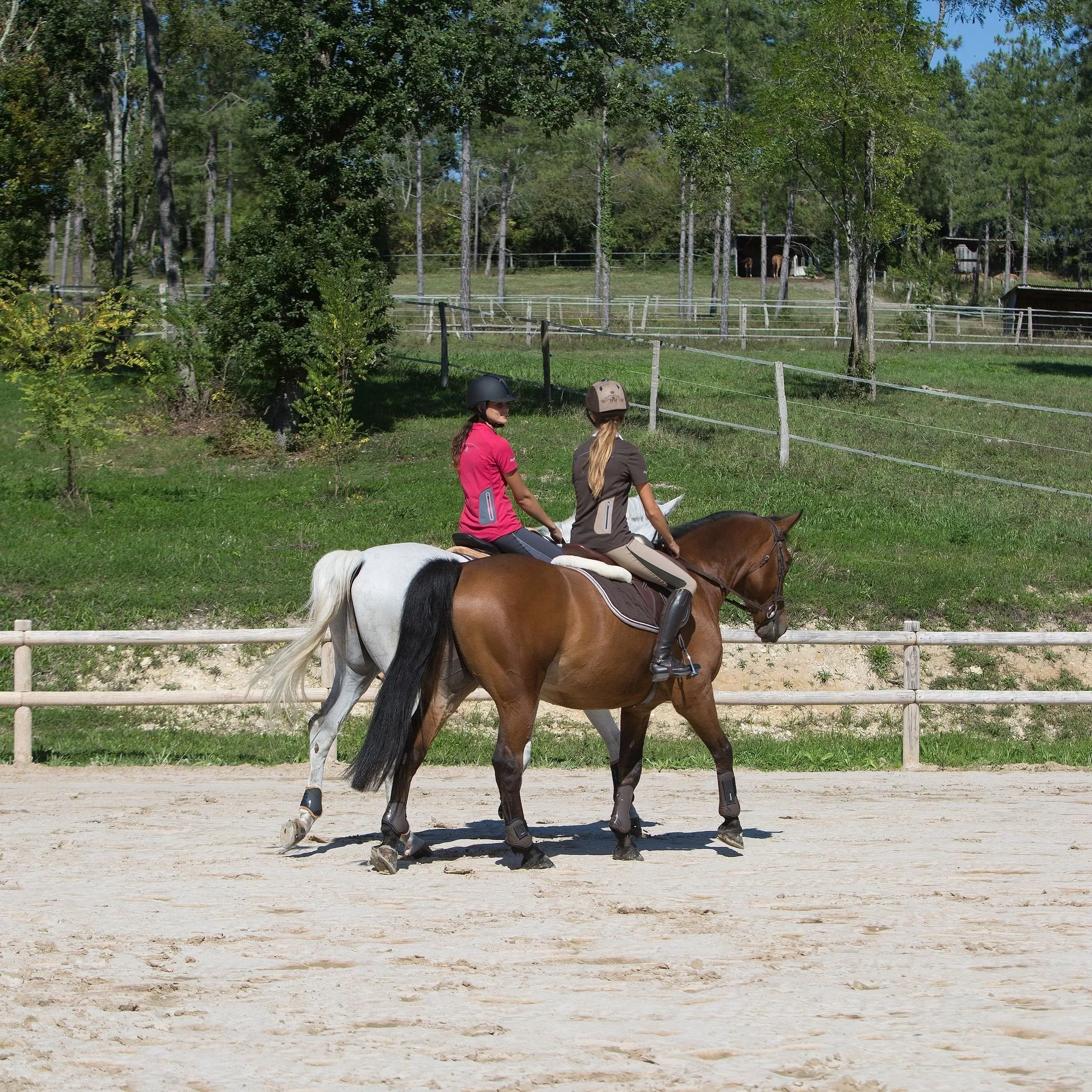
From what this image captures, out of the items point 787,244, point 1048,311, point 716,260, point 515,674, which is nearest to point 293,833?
point 515,674

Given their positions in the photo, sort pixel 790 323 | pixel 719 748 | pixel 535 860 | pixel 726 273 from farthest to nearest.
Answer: pixel 726 273, pixel 790 323, pixel 719 748, pixel 535 860

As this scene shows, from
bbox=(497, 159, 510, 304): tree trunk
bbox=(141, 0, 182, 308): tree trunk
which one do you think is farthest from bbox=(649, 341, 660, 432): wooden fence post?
bbox=(497, 159, 510, 304): tree trunk

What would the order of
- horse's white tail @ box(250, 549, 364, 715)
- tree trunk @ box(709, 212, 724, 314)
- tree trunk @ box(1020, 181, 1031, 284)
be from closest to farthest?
horse's white tail @ box(250, 549, 364, 715), tree trunk @ box(709, 212, 724, 314), tree trunk @ box(1020, 181, 1031, 284)

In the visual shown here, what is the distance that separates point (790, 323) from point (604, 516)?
42.0 meters

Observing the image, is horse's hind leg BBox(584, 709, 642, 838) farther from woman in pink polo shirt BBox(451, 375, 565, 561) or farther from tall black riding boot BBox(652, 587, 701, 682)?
woman in pink polo shirt BBox(451, 375, 565, 561)

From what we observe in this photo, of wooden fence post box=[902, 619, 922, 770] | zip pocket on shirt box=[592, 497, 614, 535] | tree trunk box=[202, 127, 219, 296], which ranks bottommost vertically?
wooden fence post box=[902, 619, 922, 770]

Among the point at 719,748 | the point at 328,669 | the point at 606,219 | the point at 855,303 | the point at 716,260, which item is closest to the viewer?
the point at 719,748

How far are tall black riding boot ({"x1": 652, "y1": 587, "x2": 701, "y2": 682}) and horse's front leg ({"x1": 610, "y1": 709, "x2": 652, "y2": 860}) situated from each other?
1.32ft

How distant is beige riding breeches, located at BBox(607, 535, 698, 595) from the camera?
7688 mm

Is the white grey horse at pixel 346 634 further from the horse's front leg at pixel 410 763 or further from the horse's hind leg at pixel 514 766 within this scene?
the horse's hind leg at pixel 514 766

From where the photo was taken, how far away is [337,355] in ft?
65.5

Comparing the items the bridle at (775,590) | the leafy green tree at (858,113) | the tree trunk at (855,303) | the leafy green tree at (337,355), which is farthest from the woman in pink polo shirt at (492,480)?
the tree trunk at (855,303)

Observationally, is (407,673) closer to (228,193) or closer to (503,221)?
(228,193)

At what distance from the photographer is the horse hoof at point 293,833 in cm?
754
